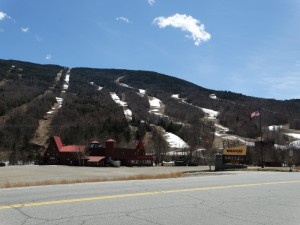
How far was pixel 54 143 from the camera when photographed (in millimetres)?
118688

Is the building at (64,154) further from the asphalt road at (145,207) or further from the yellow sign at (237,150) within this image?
the asphalt road at (145,207)

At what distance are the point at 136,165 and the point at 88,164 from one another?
558 inches

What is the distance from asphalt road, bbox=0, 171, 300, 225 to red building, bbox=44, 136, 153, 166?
308 feet

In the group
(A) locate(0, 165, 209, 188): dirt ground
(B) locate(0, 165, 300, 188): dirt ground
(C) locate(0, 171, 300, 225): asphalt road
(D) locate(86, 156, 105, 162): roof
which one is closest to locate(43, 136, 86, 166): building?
(D) locate(86, 156, 105, 162): roof

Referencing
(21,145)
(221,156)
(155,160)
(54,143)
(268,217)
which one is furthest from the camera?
(21,145)

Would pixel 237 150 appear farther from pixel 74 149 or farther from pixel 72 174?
pixel 74 149

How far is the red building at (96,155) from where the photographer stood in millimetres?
108562

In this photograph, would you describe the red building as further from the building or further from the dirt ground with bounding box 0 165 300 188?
the dirt ground with bounding box 0 165 300 188

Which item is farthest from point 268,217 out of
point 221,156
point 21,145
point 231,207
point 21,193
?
point 21,145

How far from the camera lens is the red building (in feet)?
356

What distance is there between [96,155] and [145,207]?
104 m

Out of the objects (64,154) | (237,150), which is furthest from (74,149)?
(237,150)

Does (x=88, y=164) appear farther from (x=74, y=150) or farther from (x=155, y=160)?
(x=155, y=160)

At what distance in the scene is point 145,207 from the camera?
32.7 ft
